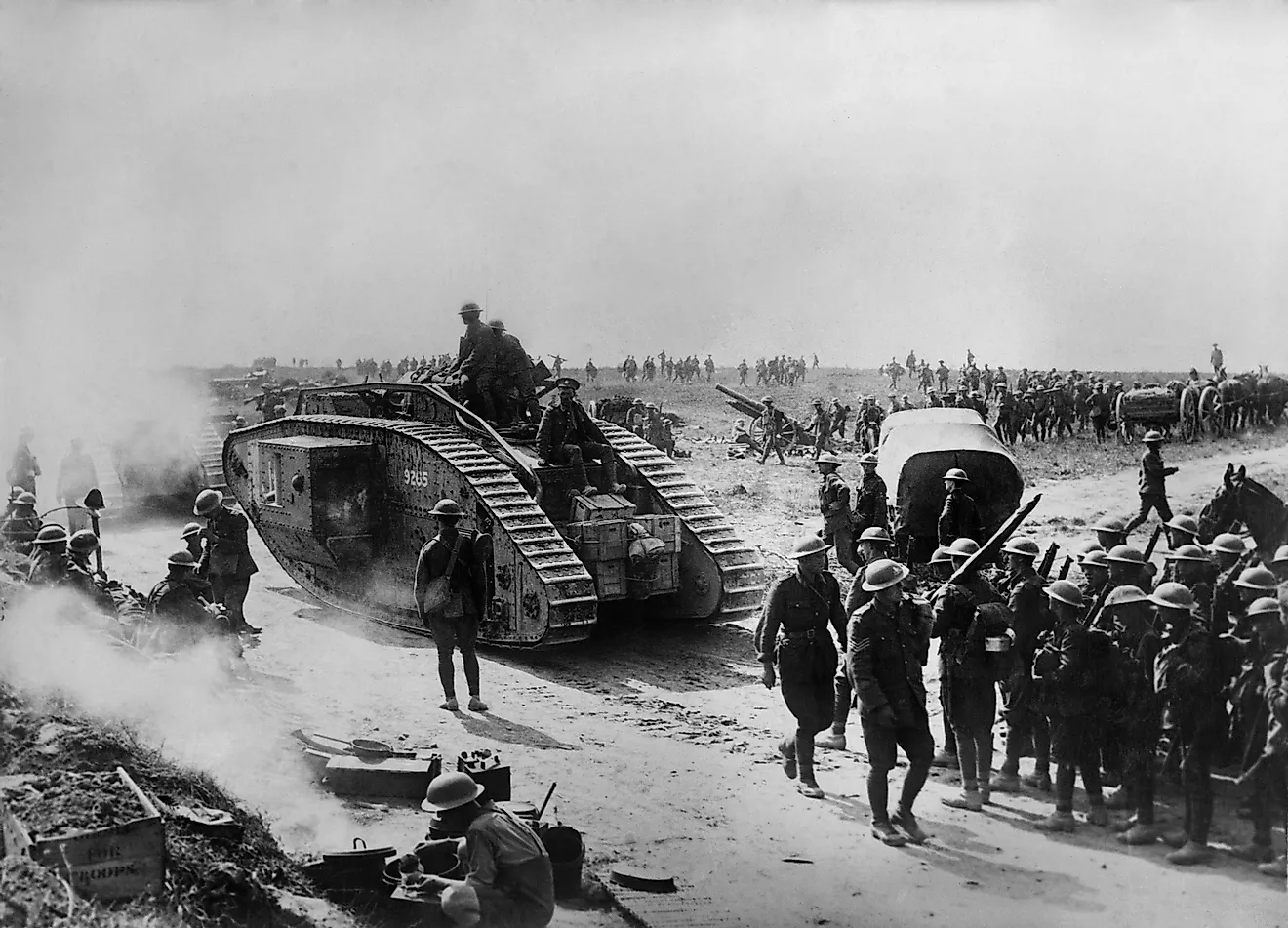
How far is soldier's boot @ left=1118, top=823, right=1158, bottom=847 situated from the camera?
6312 mm

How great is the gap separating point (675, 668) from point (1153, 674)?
15.4ft

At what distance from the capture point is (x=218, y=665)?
8922 mm

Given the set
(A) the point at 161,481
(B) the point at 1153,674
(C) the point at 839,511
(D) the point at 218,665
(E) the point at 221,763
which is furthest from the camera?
(A) the point at 161,481

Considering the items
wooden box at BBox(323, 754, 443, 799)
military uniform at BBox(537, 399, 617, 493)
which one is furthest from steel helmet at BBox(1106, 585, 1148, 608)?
military uniform at BBox(537, 399, 617, 493)

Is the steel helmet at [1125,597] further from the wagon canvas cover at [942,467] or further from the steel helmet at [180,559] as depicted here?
the steel helmet at [180,559]

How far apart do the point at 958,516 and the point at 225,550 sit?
6.52m

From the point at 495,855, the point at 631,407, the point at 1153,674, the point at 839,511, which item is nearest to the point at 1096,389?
the point at 631,407

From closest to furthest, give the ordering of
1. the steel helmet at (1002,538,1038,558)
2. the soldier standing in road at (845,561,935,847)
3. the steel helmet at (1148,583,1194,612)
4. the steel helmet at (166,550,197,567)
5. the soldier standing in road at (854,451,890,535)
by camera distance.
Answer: the steel helmet at (1148,583,1194,612) < the soldier standing in road at (845,561,935,847) < the steel helmet at (1002,538,1038,558) < the steel helmet at (166,550,197,567) < the soldier standing in road at (854,451,890,535)

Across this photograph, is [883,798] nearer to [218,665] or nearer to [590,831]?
[590,831]

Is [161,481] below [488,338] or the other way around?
below

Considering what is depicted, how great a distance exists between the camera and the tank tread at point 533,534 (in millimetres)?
9891

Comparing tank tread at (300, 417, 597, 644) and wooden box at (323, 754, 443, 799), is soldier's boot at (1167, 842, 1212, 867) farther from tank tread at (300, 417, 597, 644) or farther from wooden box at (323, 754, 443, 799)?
tank tread at (300, 417, 597, 644)

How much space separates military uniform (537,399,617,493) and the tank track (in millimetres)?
184

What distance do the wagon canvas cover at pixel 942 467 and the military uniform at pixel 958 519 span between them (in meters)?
1.42
